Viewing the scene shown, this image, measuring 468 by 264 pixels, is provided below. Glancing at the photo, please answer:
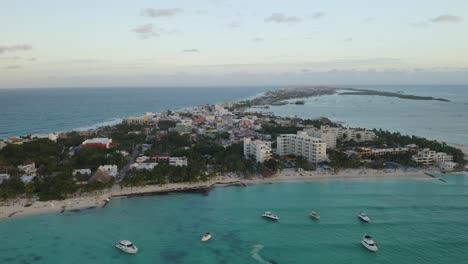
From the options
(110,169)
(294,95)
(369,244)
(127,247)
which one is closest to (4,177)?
(110,169)

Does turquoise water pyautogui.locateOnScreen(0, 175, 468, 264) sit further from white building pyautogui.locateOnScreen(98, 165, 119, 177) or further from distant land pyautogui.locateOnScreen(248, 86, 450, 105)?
distant land pyautogui.locateOnScreen(248, 86, 450, 105)

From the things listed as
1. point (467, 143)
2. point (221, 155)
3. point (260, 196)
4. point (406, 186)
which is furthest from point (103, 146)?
point (467, 143)

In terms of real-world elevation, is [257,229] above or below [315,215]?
below

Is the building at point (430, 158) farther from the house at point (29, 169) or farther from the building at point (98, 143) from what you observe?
the house at point (29, 169)

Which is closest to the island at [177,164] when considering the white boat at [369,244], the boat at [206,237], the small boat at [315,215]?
the small boat at [315,215]

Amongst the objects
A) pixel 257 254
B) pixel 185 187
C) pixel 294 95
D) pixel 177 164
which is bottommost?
pixel 257 254

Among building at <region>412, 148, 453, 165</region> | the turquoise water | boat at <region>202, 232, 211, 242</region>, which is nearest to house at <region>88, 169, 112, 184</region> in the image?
the turquoise water

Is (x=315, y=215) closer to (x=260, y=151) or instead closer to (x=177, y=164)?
(x=260, y=151)
